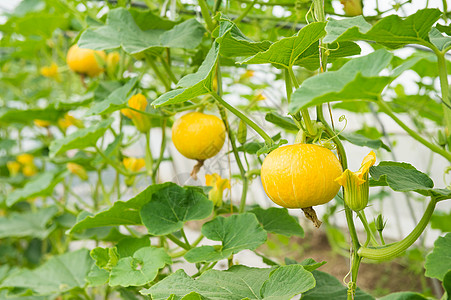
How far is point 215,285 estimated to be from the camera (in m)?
0.51

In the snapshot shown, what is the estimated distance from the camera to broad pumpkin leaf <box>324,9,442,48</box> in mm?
393

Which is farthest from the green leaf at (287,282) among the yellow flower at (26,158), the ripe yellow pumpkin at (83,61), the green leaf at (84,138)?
the yellow flower at (26,158)

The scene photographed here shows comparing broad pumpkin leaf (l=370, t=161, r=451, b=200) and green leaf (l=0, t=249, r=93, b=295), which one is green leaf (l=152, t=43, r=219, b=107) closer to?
broad pumpkin leaf (l=370, t=161, r=451, b=200)

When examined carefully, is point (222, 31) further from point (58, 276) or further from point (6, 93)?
point (6, 93)

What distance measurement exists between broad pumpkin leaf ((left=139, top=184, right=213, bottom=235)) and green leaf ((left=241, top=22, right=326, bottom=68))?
12.0 inches

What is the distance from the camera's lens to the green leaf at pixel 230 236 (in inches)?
23.4

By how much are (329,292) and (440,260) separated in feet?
0.65

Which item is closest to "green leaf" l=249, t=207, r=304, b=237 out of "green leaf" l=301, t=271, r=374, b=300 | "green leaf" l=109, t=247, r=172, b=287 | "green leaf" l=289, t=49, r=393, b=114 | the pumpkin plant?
the pumpkin plant

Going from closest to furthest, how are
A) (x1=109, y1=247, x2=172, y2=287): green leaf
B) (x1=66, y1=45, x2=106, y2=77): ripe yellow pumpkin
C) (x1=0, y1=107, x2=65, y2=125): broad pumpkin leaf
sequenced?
(x1=109, y1=247, x2=172, y2=287): green leaf, (x1=66, y1=45, x2=106, y2=77): ripe yellow pumpkin, (x1=0, y1=107, x2=65, y2=125): broad pumpkin leaf

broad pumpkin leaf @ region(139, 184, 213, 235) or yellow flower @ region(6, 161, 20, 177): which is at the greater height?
broad pumpkin leaf @ region(139, 184, 213, 235)

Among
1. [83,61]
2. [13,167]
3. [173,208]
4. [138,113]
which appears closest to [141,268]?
[173,208]

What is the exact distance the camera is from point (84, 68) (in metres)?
1.17

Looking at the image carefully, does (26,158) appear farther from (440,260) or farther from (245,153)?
(440,260)

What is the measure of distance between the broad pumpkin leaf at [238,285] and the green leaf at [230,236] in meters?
0.05
